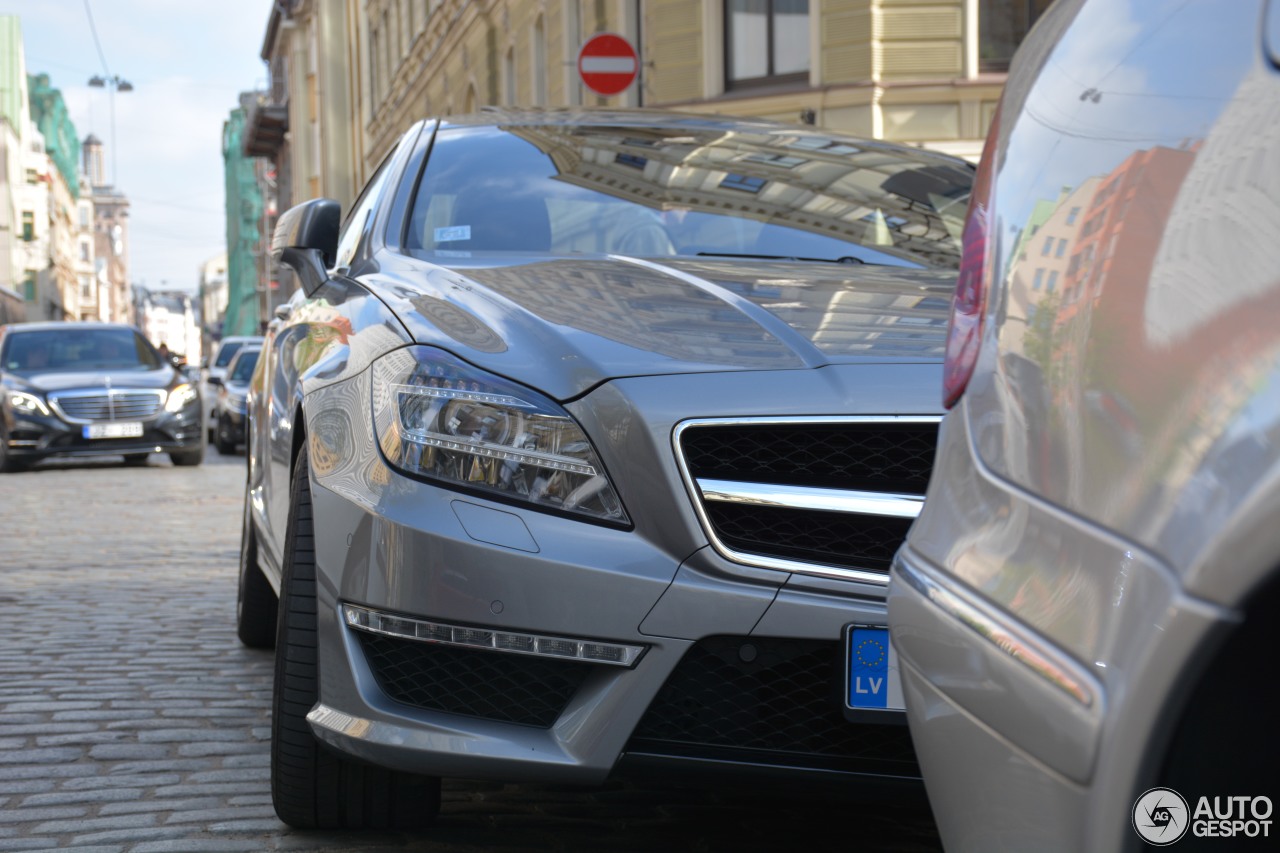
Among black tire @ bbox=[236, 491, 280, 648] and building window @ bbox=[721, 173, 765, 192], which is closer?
building window @ bbox=[721, 173, 765, 192]

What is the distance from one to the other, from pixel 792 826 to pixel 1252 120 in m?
2.38

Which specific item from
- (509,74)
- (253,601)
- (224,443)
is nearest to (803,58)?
(224,443)

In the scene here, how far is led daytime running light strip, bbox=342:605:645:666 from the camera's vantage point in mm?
2656

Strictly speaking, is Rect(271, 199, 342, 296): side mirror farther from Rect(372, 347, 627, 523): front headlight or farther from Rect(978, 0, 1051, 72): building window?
Rect(978, 0, 1051, 72): building window

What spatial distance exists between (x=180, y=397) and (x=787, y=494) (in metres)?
16.1

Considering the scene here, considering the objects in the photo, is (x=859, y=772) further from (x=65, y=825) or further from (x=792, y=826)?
(x=65, y=825)

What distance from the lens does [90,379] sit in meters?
17.6

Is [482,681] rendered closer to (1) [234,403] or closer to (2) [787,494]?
(2) [787,494]

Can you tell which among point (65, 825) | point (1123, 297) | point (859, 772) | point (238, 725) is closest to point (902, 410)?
point (859, 772)

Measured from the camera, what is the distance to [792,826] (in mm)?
3486

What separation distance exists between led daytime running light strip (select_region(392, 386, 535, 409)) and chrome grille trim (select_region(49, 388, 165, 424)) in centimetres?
1527

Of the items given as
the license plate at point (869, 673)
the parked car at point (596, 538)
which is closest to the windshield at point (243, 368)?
the parked car at point (596, 538)

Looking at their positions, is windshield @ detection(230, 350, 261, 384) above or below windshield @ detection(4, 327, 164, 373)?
below

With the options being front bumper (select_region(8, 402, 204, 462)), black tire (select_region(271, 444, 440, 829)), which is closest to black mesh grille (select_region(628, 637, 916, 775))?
black tire (select_region(271, 444, 440, 829))
